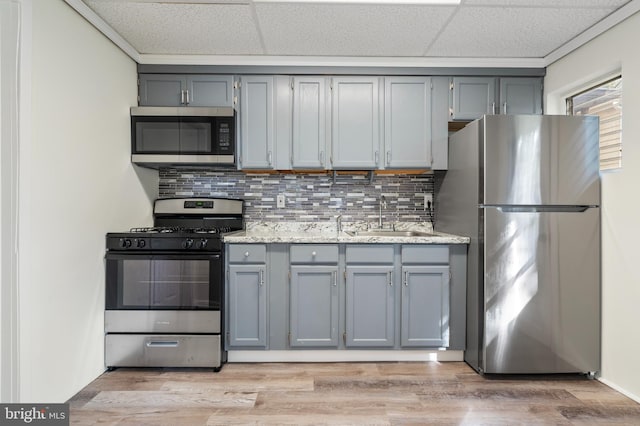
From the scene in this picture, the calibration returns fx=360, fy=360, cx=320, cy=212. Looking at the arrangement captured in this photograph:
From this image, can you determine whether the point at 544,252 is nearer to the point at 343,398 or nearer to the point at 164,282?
the point at 343,398

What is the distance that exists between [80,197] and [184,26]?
4.22ft

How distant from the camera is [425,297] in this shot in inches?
104

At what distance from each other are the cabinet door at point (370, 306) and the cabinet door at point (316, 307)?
11cm

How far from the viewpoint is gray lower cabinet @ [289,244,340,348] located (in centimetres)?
263

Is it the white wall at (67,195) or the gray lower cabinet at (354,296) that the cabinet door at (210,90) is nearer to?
the white wall at (67,195)

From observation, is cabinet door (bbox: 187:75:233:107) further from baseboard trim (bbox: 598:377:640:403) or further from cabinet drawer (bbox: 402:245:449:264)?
baseboard trim (bbox: 598:377:640:403)

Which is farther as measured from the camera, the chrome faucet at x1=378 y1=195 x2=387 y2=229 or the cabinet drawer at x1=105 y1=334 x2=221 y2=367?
the chrome faucet at x1=378 y1=195 x2=387 y2=229

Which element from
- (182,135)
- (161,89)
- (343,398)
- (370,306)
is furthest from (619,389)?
(161,89)

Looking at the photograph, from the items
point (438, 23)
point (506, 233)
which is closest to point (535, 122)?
point (506, 233)

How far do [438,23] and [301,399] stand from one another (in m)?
2.50

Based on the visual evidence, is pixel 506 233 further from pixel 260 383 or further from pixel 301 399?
pixel 260 383

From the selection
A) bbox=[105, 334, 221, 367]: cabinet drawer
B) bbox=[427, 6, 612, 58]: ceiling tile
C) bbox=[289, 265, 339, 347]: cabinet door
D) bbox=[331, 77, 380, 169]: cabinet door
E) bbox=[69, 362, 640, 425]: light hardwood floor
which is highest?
bbox=[427, 6, 612, 58]: ceiling tile

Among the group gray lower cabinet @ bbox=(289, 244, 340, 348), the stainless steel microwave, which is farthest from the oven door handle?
the stainless steel microwave

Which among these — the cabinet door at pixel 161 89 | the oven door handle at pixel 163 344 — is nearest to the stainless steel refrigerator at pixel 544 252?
the oven door handle at pixel 163 344
